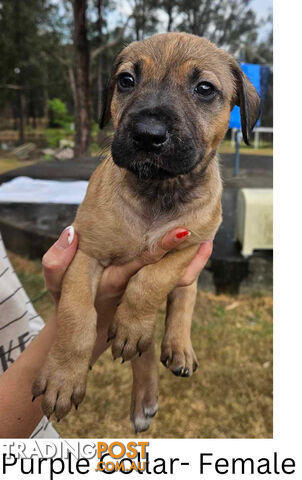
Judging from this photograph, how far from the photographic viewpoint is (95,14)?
298 centimetres

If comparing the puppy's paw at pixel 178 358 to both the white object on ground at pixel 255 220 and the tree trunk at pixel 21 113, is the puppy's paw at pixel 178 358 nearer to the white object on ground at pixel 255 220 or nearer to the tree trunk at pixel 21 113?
the white object on ground at pixel 255 220

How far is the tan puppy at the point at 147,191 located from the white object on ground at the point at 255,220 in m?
2.16

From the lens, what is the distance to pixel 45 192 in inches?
113

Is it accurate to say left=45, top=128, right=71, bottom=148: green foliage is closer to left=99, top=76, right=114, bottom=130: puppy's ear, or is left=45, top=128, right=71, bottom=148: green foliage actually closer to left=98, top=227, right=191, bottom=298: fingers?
left=99, top=76, right=114, bottom=130: puppy's ear

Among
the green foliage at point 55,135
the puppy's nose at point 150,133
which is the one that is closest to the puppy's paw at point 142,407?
the puppy's nose at point 150,133

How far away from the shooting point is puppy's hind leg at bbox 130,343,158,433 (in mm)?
2070

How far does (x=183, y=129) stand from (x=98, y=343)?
37.9 inches

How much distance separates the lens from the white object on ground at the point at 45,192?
270 cm

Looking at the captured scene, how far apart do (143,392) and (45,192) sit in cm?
147

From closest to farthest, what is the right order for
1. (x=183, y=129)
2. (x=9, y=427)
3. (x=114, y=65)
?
(x=183, y=129) < (x=9, y=427) < (x=114, y=65)

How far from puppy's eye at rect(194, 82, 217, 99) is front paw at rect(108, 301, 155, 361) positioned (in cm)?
83

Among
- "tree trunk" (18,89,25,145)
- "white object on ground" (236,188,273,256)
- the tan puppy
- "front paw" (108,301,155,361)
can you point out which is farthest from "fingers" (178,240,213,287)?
→ "tree trunk" (18,89,25,145)
